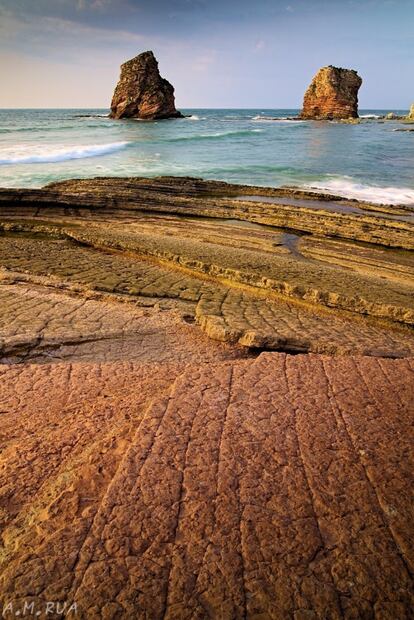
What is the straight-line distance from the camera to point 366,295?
484 cm

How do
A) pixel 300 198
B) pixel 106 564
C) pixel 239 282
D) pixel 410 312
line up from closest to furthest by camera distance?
pixel 106 564, pixel 410 312, pixel 239 282, pixel 300 198

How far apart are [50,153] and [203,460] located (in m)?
26.0

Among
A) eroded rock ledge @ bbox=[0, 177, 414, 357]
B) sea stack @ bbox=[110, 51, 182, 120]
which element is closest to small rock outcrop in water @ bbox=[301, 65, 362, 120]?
sea stack @ bbox=[110, 51, 182, 120]

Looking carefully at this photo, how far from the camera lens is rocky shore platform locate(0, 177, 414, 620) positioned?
1237 mm

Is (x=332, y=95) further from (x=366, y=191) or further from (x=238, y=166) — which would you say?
(x=366, y=191)

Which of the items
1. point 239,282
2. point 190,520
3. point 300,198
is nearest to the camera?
point 190,520

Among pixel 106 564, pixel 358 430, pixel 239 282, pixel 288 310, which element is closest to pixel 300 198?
pixel 239 282

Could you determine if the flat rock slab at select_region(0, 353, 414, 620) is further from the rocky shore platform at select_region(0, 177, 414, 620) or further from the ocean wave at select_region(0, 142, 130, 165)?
the ocean wave at select_region(0, 142, 130, 165)

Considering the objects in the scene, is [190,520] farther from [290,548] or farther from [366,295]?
[366,295]

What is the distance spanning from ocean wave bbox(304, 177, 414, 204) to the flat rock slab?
40.7ft

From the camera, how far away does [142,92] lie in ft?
231

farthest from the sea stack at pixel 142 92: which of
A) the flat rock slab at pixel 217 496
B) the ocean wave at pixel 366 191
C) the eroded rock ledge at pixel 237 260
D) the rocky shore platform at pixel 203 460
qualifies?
the flat rock slab at pixel 217 496

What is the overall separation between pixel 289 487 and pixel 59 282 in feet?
12.9

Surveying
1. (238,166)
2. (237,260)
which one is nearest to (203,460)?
(237,260)
